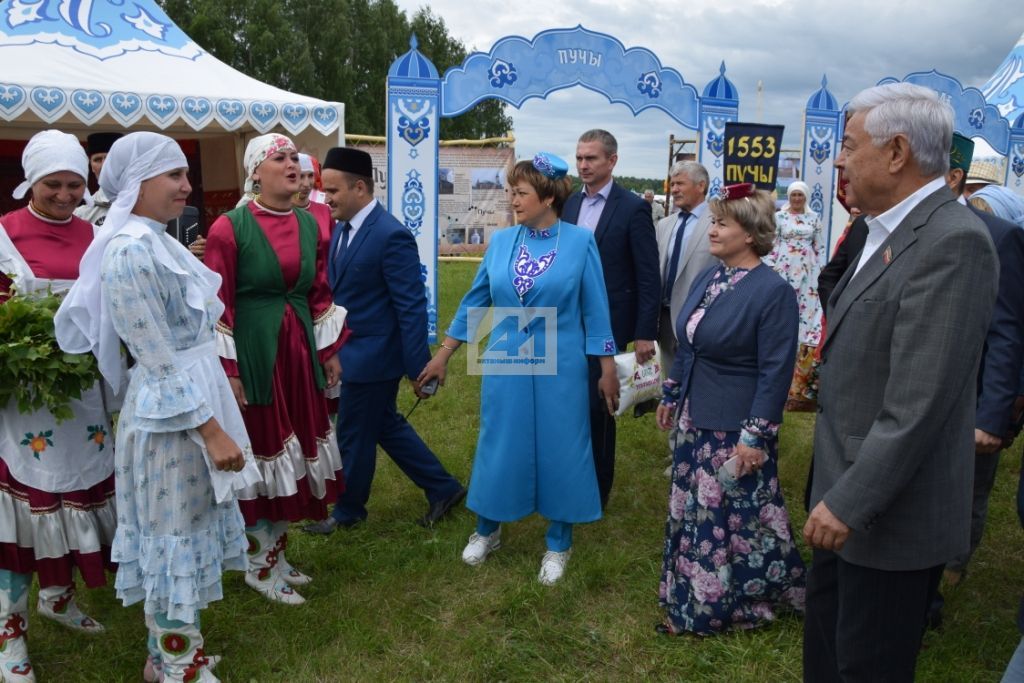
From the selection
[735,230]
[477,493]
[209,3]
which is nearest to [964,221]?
[735,230]

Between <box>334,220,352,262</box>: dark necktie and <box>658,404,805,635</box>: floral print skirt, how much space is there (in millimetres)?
1852

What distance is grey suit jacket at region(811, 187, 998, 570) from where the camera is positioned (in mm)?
1674

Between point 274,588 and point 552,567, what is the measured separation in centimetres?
126

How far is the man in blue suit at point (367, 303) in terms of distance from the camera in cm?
379

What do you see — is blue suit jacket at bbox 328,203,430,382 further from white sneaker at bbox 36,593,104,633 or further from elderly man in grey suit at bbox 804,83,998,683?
elderly man in grey suit at bbox 804,83,998,683

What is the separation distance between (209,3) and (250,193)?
2578cm

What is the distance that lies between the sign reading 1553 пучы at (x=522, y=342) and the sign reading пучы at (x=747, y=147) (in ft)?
11.9

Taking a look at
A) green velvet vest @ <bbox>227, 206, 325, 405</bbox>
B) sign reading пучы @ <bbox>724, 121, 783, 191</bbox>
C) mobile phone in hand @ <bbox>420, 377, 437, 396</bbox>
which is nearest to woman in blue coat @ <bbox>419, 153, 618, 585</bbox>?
mobile phone in hand @ <bbox>420, 377, 437, 396</bbox>

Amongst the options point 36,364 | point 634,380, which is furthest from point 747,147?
point 36,364

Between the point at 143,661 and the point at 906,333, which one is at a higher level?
the point at 906,333

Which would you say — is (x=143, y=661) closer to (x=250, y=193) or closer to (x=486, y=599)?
(x=486, y=599)

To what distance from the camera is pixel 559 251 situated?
11.2 feet

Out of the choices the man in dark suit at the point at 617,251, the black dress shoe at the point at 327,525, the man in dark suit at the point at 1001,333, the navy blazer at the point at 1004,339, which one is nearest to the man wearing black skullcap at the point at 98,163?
the black dress shoe at the point at 327,525

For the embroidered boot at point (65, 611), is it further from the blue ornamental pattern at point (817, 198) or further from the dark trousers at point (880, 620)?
→ the blue ornamental pattern at point (817, 198)
